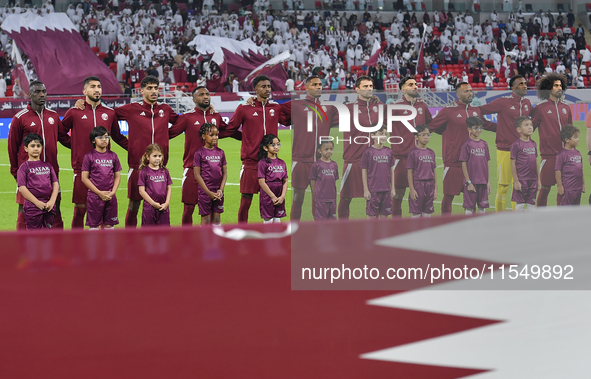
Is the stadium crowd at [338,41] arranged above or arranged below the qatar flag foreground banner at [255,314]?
above

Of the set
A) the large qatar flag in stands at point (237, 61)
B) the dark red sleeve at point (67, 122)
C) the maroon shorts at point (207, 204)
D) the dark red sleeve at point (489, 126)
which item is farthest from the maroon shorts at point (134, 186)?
the large qatar flag in stands at point (237, 61)

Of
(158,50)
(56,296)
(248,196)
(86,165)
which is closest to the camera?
(56,296)

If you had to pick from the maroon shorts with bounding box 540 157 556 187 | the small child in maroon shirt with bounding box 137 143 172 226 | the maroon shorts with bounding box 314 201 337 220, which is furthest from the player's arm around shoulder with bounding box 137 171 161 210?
the maroon shorts with bounding box 540 157 556 187

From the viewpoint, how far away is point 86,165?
5.91 metres

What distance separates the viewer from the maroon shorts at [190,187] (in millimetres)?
6590

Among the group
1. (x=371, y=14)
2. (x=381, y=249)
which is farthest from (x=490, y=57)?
(x=381, y=249)

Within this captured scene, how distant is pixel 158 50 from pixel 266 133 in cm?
2181

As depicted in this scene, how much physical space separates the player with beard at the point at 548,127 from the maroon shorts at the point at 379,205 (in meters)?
1.49

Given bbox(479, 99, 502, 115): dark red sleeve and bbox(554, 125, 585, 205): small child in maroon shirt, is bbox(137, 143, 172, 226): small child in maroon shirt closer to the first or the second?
bbox(479, 99, 502, 115): dark red sleeve

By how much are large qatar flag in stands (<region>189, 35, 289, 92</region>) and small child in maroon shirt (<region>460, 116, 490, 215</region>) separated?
68.1ft

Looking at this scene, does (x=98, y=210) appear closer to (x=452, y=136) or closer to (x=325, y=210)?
(x=325, y=210)

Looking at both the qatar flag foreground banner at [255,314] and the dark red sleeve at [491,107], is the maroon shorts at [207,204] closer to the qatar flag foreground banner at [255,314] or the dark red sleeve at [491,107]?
the dark red sleeve at [491,107]

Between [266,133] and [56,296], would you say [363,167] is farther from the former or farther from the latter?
[56,296]

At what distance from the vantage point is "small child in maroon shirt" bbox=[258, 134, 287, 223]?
6125 mm
